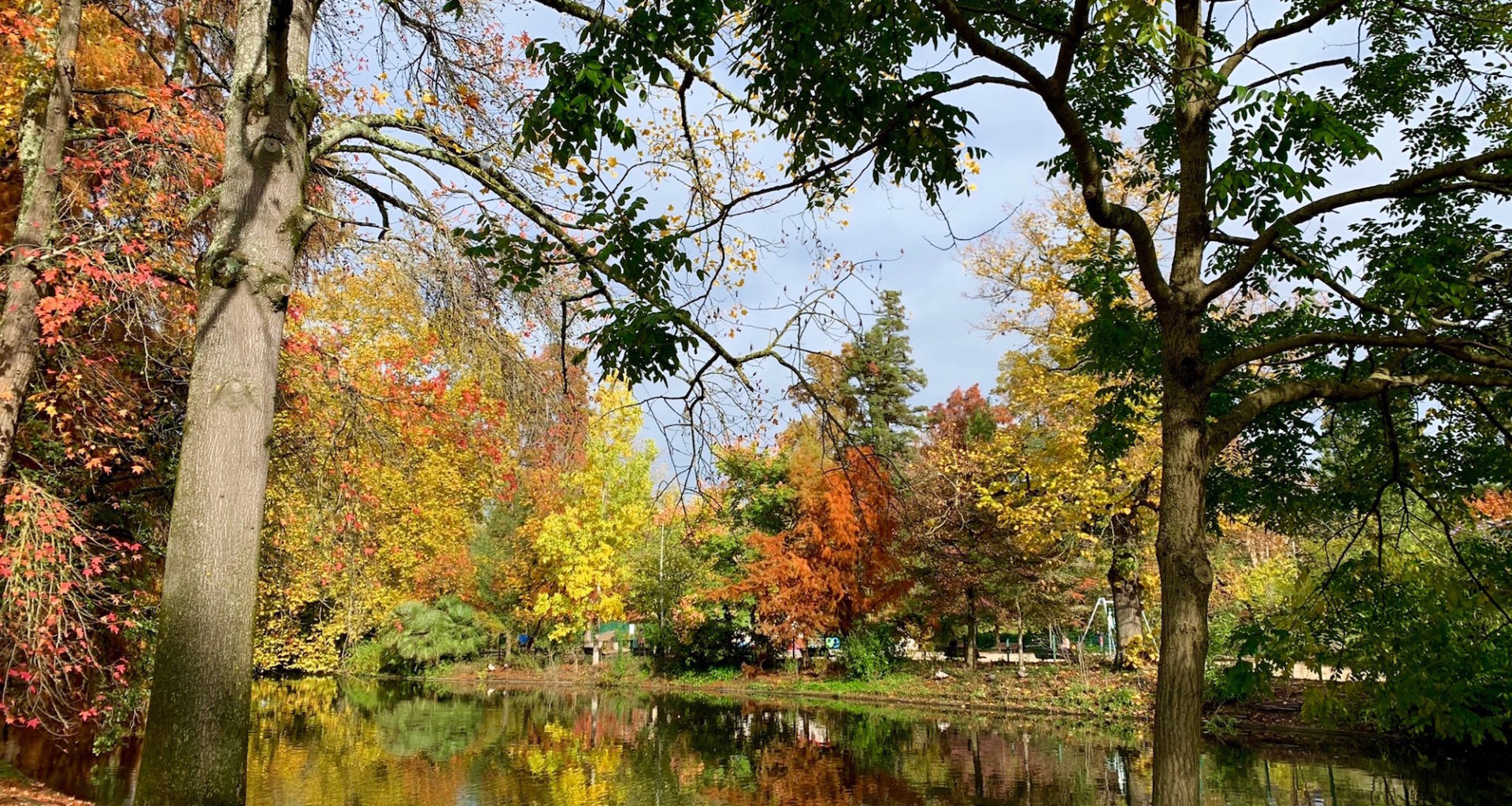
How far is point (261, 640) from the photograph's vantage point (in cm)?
1683

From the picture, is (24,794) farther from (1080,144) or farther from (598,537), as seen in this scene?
(598,537)

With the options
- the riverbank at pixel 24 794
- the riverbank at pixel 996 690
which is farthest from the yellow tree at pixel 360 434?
the riverbank at pixel 996 690

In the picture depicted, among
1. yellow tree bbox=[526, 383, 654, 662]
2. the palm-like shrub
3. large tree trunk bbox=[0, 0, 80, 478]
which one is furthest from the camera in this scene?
the palm-like shrub

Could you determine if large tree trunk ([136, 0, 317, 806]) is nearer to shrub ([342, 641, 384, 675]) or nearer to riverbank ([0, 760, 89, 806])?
riverbank ([0, 760, 89, 806])

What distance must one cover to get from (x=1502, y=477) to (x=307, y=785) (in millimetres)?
14419

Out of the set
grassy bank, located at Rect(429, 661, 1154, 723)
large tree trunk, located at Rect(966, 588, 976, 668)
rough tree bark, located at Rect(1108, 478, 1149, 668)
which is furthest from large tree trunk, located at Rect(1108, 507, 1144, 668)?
large tree trunk, located at Rect(966, 588, 976, 668)

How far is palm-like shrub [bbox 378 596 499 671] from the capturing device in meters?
32.3

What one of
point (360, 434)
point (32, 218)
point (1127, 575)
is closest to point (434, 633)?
point (1127, 575)

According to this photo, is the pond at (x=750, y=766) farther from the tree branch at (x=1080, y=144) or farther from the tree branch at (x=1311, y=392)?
the tree branch at (x=1080, y=144)

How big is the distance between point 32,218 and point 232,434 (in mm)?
5405

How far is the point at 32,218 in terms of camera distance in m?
7.19

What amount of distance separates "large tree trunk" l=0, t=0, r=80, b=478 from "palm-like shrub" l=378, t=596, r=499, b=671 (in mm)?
26000

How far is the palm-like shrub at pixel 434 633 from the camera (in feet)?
106

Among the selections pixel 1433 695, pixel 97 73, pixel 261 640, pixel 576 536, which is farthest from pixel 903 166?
pixel 576 536
